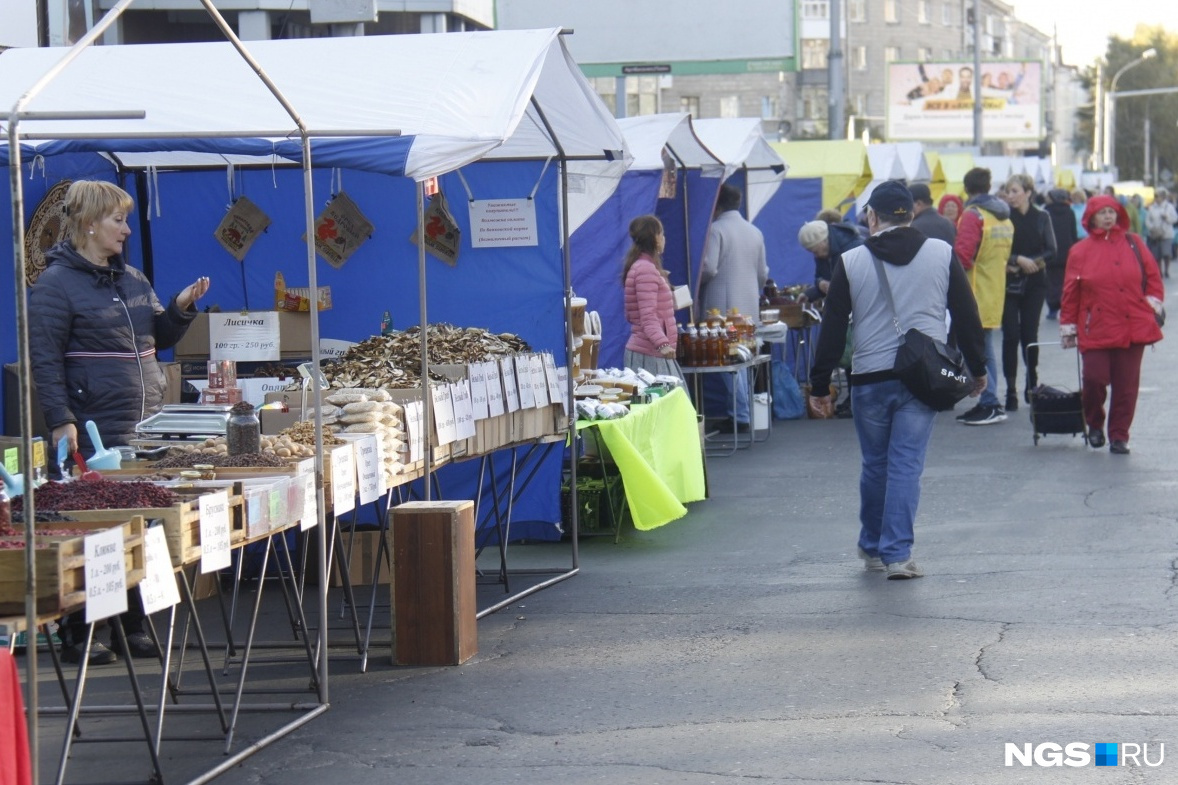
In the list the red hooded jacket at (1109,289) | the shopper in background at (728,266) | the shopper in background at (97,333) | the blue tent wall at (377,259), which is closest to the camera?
the shopper in background at (97,333)

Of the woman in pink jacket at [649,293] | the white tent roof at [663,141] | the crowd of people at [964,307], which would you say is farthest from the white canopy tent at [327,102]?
the white tent roof at [663,141]

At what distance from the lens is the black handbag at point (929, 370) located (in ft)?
27.5

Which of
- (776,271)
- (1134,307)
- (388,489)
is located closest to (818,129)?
(776,271)

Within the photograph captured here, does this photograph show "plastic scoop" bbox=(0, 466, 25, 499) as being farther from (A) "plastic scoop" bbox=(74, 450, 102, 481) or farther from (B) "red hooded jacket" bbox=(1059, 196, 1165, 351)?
(B) "red hooded jacket" bbox=(1059, 196, 1165, 351)

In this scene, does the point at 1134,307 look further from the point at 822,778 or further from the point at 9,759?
the point at 9,759

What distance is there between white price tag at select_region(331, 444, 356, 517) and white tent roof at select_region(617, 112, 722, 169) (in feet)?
22.0

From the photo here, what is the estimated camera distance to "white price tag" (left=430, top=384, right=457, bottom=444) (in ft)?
25.5

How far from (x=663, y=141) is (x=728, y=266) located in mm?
1815

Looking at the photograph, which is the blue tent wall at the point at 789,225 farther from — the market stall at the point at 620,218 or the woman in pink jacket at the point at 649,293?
the woman in pink jacket at the point at 649,293

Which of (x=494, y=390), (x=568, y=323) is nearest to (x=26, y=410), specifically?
(x=494, y=390)

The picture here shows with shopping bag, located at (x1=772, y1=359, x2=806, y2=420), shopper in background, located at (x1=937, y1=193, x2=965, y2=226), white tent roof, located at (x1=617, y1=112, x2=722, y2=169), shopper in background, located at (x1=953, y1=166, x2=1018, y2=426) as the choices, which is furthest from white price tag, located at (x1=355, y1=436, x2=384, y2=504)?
shopper in background, located at (x1=937, y1=193, x2=965, y2=226)

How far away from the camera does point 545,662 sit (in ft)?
23.7

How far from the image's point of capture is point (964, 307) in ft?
28.4

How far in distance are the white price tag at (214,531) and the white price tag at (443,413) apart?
92.3 inches
